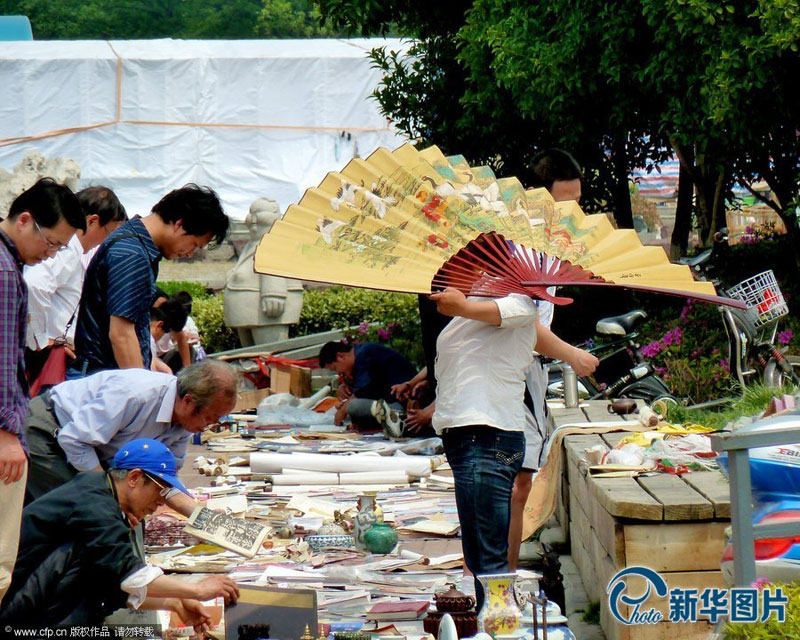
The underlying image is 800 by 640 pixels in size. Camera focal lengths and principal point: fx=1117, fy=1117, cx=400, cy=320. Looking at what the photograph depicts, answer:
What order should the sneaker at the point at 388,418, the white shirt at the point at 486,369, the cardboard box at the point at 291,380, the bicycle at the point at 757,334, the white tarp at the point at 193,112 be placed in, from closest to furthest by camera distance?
the white shirt at the point at 486,369
the bicycle at the point at 757,334
the sneaker at the point at 388,418
the cardboard box at the point at 291,380
the white tarp at the point at 193,112

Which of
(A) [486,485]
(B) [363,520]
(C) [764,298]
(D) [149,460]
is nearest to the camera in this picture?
(D) [149,460]

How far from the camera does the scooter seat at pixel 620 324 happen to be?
8.96 meters

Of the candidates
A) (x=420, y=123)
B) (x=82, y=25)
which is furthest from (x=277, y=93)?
(x=82, y=25)

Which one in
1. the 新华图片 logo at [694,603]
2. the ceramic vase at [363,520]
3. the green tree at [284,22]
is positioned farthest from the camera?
the green tree at [284,22]

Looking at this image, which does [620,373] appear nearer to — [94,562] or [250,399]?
[250,399]

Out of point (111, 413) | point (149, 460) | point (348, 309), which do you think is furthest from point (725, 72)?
point (348, 309)

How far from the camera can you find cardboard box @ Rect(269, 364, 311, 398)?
11.9 meters

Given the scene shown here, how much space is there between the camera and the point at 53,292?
608 centimetres

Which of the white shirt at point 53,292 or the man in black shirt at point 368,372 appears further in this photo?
the man in black shirt at point 368,372

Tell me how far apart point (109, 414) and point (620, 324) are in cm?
557

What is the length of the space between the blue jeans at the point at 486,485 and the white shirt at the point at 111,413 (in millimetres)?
1130

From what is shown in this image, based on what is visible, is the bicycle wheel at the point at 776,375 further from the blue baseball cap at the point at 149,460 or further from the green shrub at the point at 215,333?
the green shrub at the point at 215,333

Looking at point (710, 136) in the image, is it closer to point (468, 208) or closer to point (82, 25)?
point (468, 208)

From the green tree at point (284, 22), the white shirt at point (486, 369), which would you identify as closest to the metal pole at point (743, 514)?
the white shirt at point (486, 369)
